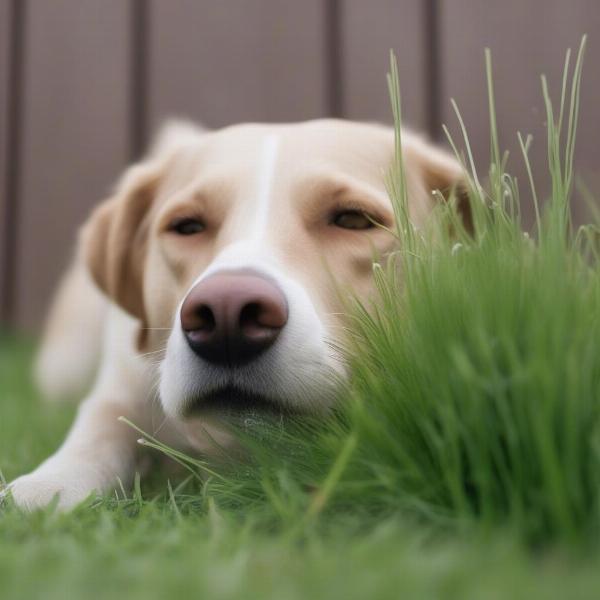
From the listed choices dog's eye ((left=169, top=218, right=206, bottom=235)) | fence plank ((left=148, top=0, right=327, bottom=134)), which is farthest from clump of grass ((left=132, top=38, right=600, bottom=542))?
fence plank ((left=148, top=0, right=327, bottom=134))

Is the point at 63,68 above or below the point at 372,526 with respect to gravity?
above

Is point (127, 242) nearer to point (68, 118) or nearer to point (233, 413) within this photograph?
point (233, 413)

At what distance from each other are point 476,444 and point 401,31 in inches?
147

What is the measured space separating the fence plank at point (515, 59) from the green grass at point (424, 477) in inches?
116

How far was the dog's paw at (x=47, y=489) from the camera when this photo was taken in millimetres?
1521

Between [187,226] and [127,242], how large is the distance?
434 mm

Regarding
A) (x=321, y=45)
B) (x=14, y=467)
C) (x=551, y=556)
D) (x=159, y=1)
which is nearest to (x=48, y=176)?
(x=159, y=1)

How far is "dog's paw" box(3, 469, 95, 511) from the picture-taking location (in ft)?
4.99

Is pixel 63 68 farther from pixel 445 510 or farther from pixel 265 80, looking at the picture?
pixel 445 510

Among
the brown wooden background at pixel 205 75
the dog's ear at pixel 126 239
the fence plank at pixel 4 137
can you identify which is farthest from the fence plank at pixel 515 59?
the fence plank at pixel 4 137

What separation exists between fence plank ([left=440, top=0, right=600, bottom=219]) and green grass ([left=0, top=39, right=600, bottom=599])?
9.64ft

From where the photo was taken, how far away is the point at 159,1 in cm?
467

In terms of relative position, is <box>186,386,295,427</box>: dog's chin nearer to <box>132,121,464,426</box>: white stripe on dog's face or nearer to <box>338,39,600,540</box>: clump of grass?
<box>132,121,464,426</box>: white stripe on dog's face

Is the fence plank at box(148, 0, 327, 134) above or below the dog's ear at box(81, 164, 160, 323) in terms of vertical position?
above
